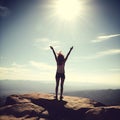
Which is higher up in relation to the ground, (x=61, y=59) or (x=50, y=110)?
(x=61, y=59)

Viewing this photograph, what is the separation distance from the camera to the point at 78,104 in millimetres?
13852

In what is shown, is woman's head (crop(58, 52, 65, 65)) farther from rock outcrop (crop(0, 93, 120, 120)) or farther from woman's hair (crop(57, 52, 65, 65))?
rock outcrop (crop(0, 93, 120, 120))

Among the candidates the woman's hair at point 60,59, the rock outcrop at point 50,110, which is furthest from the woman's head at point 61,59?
the rock outcrop at point 50,110

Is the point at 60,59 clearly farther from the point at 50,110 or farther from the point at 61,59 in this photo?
the point at 50,110

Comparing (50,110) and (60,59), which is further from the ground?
(60,59)

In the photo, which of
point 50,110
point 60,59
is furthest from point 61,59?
point 50,110

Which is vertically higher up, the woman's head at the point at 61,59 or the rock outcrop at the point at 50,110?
the woman's head at the point at 61,59

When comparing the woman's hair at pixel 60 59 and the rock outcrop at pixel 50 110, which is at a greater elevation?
the woman's hair at pixel 60 59

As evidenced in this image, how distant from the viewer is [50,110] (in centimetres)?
1295

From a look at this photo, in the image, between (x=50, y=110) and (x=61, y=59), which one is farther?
(x=61, y=59)

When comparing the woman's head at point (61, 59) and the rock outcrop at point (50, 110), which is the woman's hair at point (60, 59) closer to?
the woman's head at point (61, 59)

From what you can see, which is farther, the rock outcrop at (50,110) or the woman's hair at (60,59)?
the woman's hair at (60,59)

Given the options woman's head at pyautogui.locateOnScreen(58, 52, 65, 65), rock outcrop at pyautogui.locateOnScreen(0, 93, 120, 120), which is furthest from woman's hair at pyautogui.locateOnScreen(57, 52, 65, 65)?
rock outcrop at pyautogui.locateOnScreen(0, 93, 120, 120)

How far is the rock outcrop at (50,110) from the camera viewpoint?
11195mm
